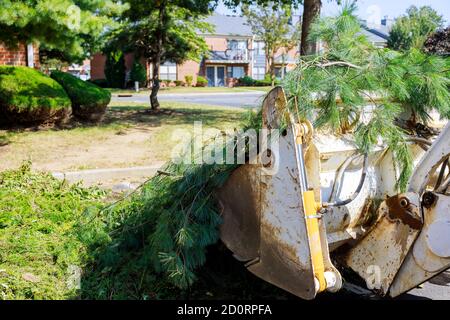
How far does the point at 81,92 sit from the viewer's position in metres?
10.8

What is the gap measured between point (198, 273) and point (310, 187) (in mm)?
1217

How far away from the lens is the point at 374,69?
3.58 metres

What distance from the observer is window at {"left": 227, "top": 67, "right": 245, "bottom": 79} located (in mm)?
51312

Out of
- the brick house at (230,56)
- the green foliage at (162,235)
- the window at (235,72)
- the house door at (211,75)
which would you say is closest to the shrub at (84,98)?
the green foliage at (162,235)

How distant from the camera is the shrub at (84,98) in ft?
35.1

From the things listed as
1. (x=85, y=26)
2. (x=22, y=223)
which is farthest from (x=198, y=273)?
(x=85, y=26)

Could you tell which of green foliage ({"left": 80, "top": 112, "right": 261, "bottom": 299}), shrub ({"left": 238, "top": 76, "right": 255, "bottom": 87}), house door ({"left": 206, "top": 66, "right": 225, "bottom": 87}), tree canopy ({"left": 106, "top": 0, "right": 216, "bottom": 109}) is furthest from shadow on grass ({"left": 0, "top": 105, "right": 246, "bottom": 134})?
house door ({"left": 206, "top": 66, "right": 225, "bottom": 87})

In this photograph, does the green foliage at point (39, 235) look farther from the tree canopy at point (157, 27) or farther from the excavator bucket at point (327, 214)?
the tree canopy at point (157, 27)

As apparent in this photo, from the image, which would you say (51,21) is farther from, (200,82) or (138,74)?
(200,82)

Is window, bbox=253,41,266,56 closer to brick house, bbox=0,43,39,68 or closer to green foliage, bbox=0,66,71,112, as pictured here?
brick house, bbox=0,43,39,68

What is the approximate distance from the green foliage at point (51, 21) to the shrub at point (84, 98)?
1969 mm

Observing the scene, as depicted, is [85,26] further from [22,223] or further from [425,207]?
[425,207]

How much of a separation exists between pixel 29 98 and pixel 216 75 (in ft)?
137

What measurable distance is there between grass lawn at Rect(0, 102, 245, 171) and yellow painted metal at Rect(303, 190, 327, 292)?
361 cm
